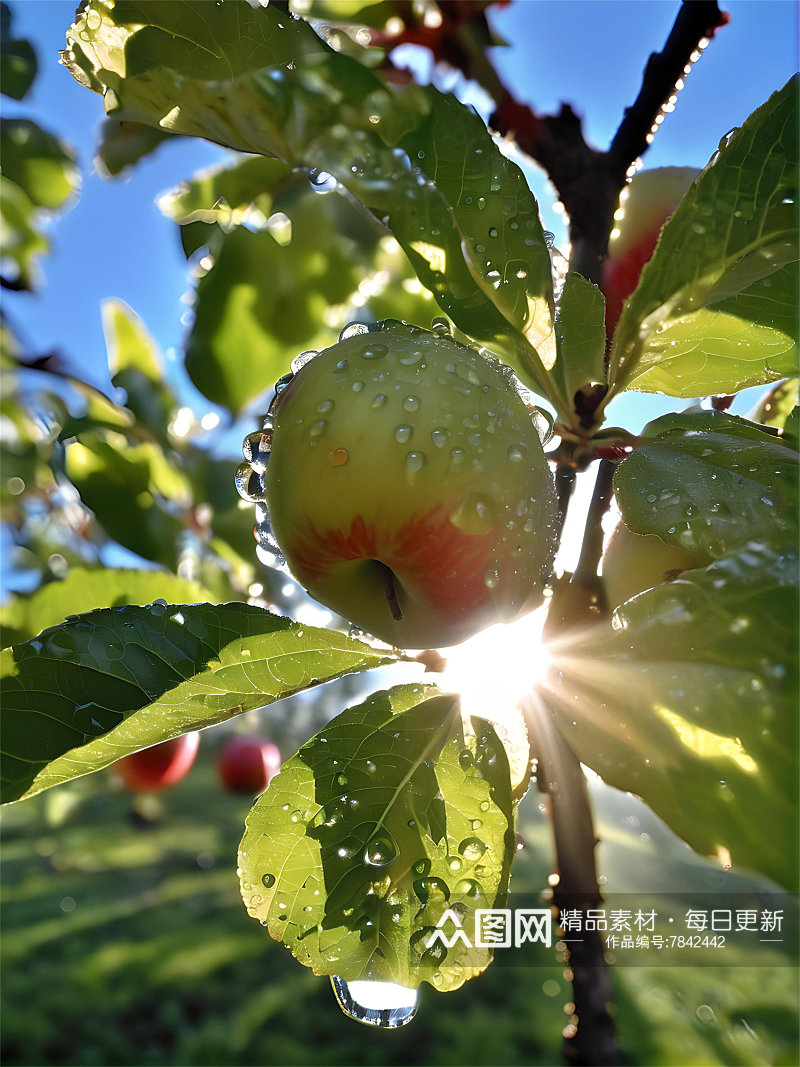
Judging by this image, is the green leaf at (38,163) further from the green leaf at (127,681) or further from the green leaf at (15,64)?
the green leaf at (127,681)

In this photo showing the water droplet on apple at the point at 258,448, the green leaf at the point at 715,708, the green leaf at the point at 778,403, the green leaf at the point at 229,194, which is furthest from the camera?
the green leaf at the point at 229,194

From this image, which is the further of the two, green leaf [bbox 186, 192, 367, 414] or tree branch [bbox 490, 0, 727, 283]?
green leaf [bbox 186, 192, 367, 414]

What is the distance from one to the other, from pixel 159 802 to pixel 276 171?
20.6 ft

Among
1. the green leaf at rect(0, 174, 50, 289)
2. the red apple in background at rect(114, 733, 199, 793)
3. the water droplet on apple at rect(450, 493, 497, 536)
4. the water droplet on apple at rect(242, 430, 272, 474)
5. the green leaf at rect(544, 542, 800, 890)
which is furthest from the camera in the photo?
the red apple in background at rect(114, 733, 199, 793)

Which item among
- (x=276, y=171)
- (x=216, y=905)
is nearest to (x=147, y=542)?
(x=276, y=171)

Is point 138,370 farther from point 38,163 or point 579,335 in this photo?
point 579,335

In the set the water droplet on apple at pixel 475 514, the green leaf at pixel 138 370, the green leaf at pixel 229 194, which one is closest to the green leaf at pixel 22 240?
the green leaf at pixel 138 370

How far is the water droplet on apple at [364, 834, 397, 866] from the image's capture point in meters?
0.47

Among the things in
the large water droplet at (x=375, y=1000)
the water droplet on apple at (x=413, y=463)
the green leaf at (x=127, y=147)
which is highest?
the green leaf at (x=127, y=147)

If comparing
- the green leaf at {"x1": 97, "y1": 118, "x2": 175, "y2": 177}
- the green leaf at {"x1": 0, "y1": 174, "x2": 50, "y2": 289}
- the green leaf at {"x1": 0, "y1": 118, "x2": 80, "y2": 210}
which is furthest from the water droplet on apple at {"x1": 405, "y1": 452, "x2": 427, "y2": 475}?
the green leaf at {"x1": 0, "y1": 174, "x2": 50, "y2": 289}

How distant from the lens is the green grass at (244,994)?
3295 millimetres

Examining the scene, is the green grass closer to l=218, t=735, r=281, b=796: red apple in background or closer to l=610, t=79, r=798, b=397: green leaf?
l=218, t=735, r=281, b=796: red apple in background

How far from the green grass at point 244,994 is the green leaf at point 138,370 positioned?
184cm

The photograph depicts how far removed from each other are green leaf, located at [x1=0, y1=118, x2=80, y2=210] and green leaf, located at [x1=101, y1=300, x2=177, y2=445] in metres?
0.31
